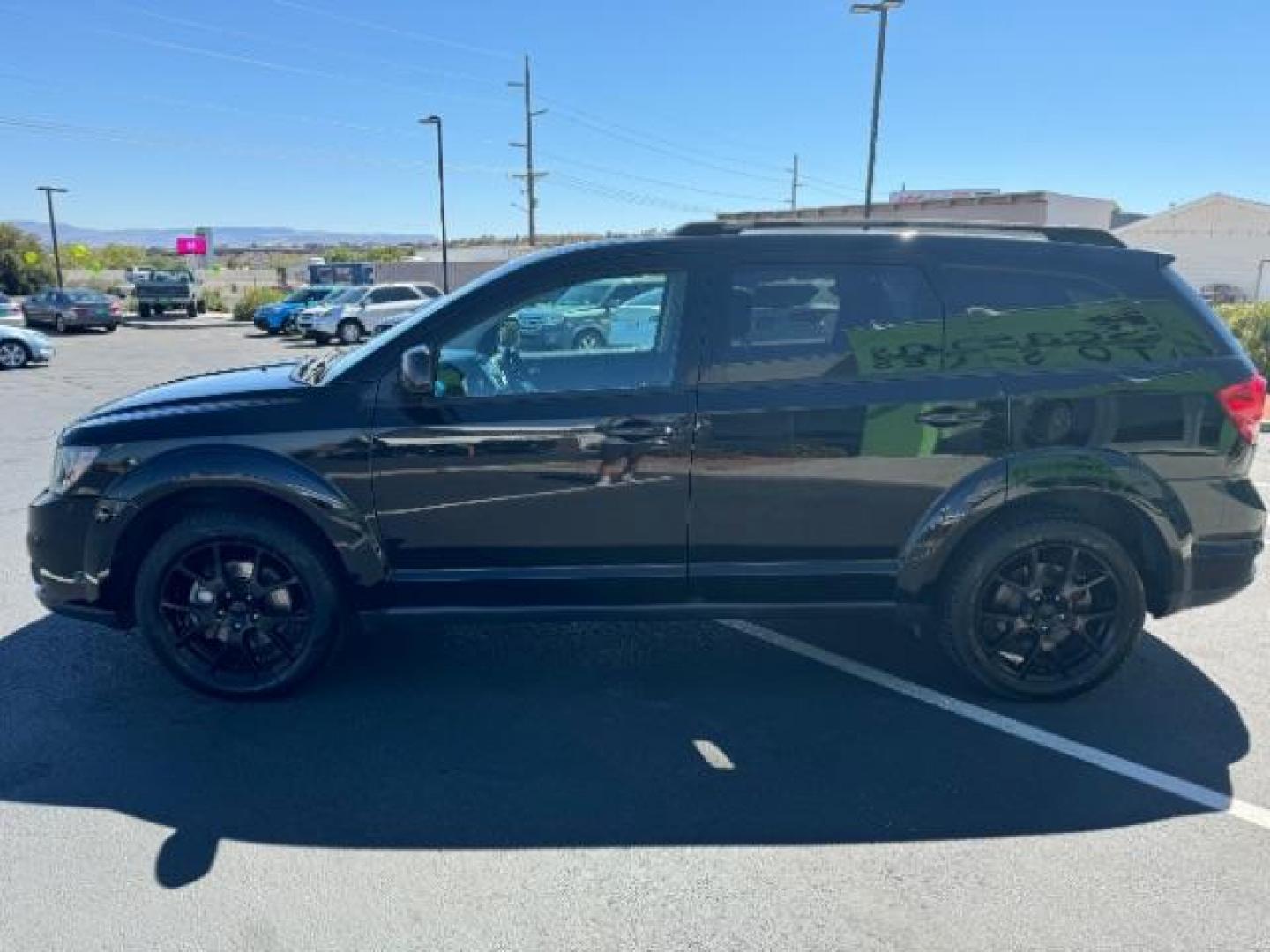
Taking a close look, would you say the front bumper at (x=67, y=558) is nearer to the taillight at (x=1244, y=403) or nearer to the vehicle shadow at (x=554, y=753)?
the vehicle shadow at (x=554, y=753)

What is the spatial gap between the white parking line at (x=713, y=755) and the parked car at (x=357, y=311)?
22864 millimetres

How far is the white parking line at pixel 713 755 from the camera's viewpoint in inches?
125

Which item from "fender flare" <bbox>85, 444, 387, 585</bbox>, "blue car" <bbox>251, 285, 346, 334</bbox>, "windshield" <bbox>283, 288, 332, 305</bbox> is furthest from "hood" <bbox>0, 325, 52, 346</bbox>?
"fender flare" <bbox>85, 444, 387, 585</bbox>

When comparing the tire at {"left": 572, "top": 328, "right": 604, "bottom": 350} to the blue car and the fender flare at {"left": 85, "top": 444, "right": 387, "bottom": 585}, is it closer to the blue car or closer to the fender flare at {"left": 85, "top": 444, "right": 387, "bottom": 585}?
the fender flare at {"left": 85, "top": 444, "right": 387, "bottom": 585}

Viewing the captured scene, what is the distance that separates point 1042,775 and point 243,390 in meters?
3.41

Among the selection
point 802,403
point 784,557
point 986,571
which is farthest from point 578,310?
point 986,571

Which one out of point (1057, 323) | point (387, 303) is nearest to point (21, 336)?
point (387, 303)

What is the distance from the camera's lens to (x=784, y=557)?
3557 millimetres

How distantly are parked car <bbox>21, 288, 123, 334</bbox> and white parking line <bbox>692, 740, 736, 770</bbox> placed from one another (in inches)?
1254

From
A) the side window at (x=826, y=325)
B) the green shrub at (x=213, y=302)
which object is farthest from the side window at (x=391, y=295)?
the side window at (x=826, y=325)

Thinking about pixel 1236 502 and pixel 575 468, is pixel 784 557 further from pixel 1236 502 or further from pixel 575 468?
pixel 1236 502

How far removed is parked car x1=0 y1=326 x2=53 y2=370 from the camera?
17.5m

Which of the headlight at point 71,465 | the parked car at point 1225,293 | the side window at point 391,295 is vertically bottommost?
the headlight at point 71,465

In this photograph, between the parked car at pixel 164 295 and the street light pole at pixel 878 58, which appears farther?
the parked car at pixel 164 295
